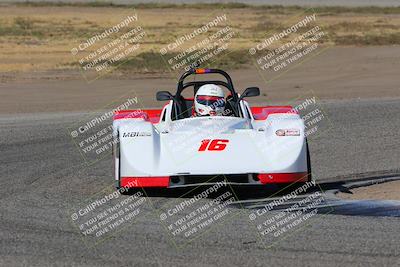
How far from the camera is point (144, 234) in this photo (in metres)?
9.96

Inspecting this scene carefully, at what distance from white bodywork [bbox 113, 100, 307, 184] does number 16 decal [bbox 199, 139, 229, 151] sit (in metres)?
0.03

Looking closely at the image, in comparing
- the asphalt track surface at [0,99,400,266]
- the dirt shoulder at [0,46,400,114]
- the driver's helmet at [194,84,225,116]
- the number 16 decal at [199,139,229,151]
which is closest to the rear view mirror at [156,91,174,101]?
the driver's helmet at [194,84,225,116]

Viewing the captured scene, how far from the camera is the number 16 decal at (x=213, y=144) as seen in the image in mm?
12320

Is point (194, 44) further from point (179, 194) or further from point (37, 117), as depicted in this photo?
point (179, 194)

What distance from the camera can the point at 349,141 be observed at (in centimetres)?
1762

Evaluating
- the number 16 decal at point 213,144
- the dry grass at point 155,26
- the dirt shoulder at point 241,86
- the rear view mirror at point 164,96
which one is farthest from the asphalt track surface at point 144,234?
the dry grass at point 155,26

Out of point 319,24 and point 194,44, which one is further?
point 319,24

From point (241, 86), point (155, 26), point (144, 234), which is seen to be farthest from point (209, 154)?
point (155, 26)

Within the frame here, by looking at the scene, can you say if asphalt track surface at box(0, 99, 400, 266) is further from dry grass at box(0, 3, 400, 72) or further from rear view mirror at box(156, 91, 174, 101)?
dry grass at box(0, 3, 400, 72)

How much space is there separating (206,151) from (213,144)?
215 millimetres

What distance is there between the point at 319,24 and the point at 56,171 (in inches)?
1251

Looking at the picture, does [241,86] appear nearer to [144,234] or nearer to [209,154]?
[209,154]

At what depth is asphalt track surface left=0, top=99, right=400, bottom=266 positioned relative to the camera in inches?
353

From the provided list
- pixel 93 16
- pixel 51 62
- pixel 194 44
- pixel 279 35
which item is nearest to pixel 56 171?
pixel 51 62
